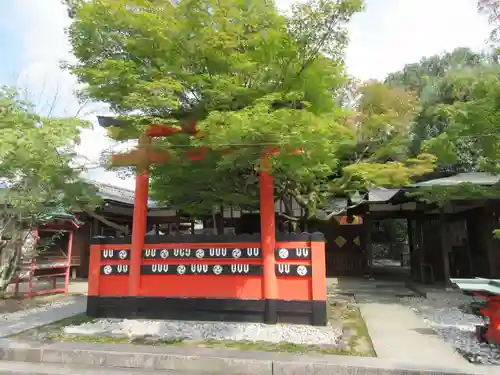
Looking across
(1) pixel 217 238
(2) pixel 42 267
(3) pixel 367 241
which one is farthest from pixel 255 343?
(3) pixel 367 241

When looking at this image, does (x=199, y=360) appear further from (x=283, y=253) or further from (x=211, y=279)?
(x=283, y=253)

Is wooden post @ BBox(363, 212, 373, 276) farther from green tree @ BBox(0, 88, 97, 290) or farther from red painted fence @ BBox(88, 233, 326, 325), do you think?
green tree @ BBox(0, 88, 97, 290)

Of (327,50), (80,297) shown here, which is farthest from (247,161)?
(80,297)

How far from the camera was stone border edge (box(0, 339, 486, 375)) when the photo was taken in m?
5.09

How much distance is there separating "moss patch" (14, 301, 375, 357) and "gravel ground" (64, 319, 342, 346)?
0.61 ft

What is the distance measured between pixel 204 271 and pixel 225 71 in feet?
13.1

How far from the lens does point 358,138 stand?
9422mm

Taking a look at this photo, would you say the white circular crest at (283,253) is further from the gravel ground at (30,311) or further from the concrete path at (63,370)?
the gravel ground at (30,311)

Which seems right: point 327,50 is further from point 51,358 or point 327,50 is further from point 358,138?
point 51,358

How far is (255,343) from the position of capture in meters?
6.35

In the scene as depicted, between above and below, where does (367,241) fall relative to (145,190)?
below

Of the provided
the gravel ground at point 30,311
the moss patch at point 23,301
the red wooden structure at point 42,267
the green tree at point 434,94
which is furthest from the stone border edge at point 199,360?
the green tree at point 434,94

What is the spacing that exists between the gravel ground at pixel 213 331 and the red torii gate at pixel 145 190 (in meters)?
0.67

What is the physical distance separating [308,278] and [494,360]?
123 inches
